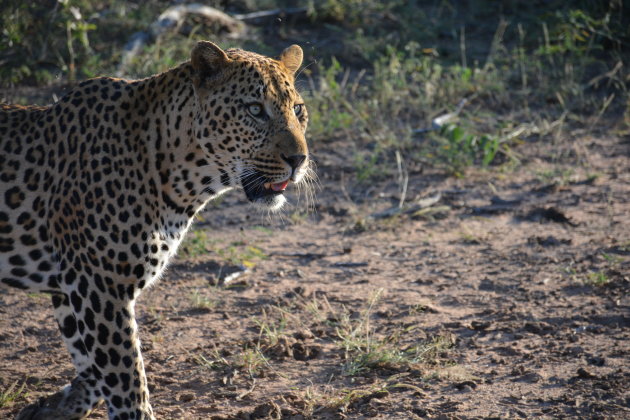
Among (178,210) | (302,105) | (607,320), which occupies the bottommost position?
(607,320)

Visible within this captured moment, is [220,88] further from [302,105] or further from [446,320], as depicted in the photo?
[446,320]

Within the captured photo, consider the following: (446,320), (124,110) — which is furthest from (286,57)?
(446,320)

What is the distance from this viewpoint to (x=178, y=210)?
518cm

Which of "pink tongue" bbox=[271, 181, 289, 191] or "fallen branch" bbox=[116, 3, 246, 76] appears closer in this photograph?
"pink tongue" bbox=[271, 181, 289, 191]

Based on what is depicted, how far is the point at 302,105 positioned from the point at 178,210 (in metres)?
1.07

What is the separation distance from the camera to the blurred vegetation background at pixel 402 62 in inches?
415

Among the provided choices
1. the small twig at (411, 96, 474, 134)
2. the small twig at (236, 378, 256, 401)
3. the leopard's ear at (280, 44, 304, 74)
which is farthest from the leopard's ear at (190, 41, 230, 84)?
the small twig at (411, 96, 474, 134)

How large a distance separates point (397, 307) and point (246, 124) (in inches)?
106

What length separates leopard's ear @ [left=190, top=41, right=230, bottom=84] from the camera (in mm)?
5047

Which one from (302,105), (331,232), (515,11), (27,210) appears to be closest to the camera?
(27,210)

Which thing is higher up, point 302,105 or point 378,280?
point 302,105

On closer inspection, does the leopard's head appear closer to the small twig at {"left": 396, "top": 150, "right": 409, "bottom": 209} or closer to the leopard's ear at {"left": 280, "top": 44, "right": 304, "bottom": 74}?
the leopard's ear at {"left": 280, "top": 44, "right": 304, "bottom": 74}

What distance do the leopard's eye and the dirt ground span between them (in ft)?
6.13

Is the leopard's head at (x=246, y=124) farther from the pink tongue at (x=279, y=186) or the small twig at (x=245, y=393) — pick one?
the small twig at (x=245, y=393)
